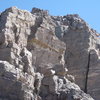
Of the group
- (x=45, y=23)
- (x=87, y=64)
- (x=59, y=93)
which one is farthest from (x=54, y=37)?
(x=59, y=93)

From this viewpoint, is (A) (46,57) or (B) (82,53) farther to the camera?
(B) (82,53)

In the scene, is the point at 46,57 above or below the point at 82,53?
below

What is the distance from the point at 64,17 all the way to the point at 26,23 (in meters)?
15.3

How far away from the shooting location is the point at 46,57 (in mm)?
66875

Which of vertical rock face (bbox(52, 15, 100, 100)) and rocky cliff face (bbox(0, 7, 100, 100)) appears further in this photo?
vertical rock face (bbox(52, 15, 100, 100))

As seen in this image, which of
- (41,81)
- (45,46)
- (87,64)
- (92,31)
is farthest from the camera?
(92,31)

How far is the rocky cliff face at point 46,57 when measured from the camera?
5722 cm

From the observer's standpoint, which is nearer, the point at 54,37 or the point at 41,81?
the point at 41,81

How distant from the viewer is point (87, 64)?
74.1 metres

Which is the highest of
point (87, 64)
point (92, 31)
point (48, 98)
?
point (92, 31)

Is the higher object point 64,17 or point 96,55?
point 64,17

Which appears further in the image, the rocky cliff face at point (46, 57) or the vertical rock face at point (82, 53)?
the vertical rock face at point (82, 53)

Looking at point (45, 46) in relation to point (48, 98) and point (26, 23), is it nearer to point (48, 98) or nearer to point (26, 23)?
point (26, 23)

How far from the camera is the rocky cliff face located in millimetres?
57219
